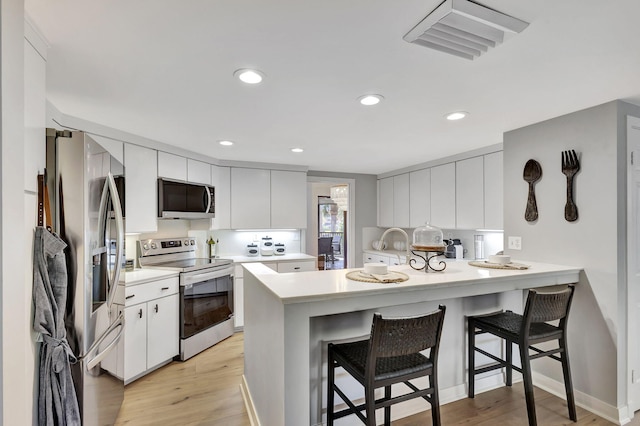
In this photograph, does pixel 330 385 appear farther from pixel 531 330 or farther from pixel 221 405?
pixel 531 330

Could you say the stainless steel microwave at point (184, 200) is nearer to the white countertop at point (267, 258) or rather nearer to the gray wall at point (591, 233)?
the white countertop at point (267, 258)

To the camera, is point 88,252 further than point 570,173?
No

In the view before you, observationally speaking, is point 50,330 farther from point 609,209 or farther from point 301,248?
point 301,248

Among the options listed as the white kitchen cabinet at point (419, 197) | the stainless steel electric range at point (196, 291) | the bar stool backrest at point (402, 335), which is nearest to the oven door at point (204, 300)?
the stainless steel electric range at point (196, 291)

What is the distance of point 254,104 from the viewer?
222cm

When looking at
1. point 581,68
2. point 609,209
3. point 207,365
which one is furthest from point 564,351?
point 207,365

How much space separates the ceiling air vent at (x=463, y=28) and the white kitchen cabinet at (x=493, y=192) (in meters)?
2.31

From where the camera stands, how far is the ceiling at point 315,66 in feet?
4.08

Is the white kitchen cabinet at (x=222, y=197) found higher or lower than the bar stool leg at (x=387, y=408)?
higher

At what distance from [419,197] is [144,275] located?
3.57m

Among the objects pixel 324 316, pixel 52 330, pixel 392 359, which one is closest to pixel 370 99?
pixel 324 316

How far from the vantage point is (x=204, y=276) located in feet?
11.3

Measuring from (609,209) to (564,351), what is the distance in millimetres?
1020

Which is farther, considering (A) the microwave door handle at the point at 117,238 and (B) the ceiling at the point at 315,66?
(A) the microwave door handle at the point at 117,238
